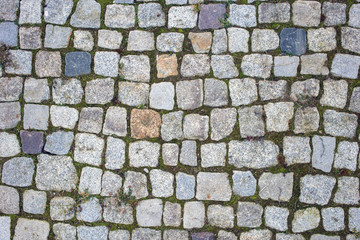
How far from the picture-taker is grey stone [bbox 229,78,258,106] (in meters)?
3.34

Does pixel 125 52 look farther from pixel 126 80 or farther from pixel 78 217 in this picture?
pixel 78 217

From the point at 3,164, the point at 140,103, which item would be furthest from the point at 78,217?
the point at 140,103

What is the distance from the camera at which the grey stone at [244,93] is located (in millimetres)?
3336

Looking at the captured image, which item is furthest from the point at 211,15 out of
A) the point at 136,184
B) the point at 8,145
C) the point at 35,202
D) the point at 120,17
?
the point at 35,202

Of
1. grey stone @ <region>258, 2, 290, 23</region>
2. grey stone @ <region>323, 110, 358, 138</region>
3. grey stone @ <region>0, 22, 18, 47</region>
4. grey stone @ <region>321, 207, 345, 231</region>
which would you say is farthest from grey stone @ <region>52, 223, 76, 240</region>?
grey stone @ <region>258, 2, 290, 23</region>

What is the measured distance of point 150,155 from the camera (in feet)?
11.0

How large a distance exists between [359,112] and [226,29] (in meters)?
1.85

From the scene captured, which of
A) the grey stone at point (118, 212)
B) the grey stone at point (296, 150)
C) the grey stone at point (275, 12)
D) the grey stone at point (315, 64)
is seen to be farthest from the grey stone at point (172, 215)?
the grey stone at point (275, 12)

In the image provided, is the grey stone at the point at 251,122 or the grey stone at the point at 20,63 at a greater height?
the grey stone at the point at 20,63

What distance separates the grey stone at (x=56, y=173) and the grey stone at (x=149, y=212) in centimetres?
84

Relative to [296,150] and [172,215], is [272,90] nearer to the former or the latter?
[296,150]

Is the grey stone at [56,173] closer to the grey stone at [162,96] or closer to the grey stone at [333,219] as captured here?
the grey stone at [162,96]

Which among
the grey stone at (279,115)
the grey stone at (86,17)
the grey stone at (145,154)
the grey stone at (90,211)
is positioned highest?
the grey stone at (86,17)

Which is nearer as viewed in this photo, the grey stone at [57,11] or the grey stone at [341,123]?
the grey stone at [341,123]
